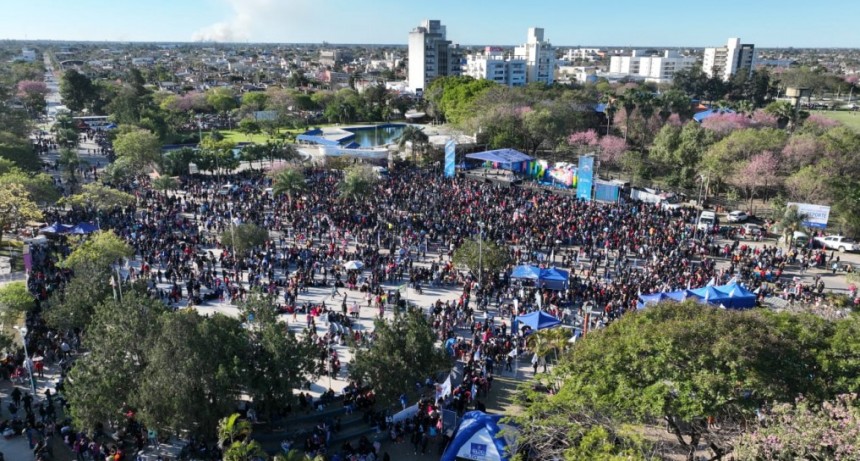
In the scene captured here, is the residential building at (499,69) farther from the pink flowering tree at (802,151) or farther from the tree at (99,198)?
the tree at (99,198)

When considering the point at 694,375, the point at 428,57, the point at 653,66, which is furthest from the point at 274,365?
the point at 653,66

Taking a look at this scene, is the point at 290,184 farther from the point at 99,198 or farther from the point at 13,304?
the point at 13,304

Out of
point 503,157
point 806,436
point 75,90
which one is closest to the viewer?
point 806,436

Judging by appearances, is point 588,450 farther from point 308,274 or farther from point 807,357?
point 308,274

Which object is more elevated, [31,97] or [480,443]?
[31,97]

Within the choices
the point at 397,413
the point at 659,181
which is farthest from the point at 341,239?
the point at 659,181

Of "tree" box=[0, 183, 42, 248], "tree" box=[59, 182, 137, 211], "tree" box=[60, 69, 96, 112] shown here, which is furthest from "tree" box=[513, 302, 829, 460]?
"tree" box=[60, 69, 96, 112]

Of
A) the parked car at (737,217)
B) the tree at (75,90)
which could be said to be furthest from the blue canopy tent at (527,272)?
the tree at (75,90)
